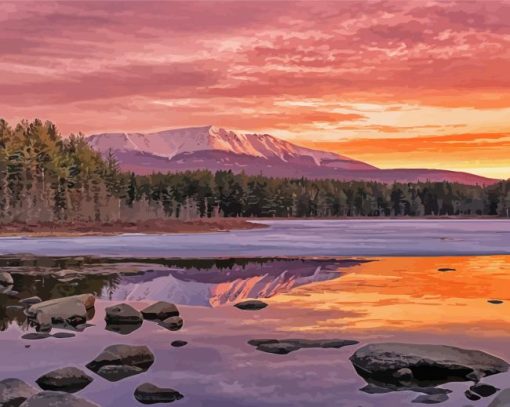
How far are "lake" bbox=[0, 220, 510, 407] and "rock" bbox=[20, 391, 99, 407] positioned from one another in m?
0.94

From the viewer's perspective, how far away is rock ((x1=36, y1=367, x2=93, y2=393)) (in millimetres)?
13492

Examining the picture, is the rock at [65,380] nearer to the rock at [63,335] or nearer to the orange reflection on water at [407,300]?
the rock at [63,335]

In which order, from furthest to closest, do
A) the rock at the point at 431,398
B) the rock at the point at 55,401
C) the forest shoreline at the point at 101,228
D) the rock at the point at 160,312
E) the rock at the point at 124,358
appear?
the forest shoreline at the point at 101,228 < the rock at the point at 160,312 < the rock at the point at 124,358 < the rock at the point at 431,398 < the rock at the point at 55,401

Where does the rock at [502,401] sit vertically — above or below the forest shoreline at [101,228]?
above

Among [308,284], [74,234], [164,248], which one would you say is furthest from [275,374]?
[74,234]

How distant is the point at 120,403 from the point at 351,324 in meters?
8.96

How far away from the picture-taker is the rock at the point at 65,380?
44.3 feet

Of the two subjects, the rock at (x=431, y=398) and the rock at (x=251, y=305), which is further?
the rock at (x=251, y=305)

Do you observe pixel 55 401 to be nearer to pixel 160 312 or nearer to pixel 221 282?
pixel 160 312

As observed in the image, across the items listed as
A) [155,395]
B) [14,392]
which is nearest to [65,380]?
[14,392]

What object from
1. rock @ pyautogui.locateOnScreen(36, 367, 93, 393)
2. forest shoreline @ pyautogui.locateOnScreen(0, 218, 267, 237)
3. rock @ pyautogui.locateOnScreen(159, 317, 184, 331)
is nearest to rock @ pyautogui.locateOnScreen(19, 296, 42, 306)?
rock @ pyautogui.locateOnScreen(159, 317, 184, 331)

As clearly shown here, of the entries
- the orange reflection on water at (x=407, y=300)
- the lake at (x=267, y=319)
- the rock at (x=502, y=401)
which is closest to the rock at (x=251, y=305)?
the lake at (x=267, y=319)

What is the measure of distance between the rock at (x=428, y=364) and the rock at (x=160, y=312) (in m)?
7.88

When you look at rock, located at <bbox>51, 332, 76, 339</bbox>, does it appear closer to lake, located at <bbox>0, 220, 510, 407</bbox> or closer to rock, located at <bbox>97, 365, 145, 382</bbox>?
lake, located at <bbox>0, 220, 510, 407</bbox>
